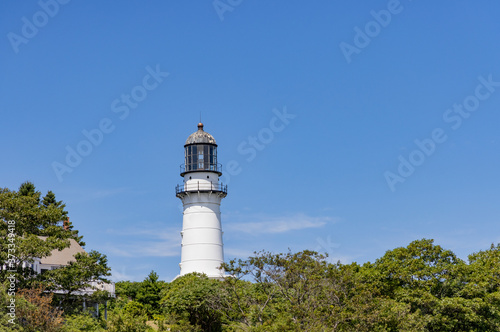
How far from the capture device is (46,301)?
106 ft

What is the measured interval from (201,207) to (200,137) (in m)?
6.59

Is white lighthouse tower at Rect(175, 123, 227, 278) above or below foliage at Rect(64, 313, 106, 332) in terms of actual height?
above

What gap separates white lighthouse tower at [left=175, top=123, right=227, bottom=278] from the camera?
57.0m

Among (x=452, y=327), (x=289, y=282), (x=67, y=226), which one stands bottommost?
(x=452, y=327)

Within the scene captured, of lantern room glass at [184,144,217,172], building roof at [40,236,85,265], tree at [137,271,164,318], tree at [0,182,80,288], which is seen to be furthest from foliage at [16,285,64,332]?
lantern room glass at [184,144,217,172]

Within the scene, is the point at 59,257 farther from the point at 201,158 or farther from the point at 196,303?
the point at 201,158

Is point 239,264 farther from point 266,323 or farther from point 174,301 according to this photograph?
point 174,301

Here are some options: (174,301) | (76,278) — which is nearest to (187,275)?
(174,301)

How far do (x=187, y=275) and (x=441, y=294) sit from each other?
23.3 metres

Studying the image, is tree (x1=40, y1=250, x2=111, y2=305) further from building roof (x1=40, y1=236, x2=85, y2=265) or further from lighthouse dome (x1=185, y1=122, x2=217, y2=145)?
lighthouse dome (x1=185, y1=122, x2=217, y2=145)

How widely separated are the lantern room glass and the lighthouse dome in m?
0.38

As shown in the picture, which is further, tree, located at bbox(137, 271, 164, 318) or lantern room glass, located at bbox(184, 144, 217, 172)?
lantern room glass, located at bbox(184, 144, 217, 172)

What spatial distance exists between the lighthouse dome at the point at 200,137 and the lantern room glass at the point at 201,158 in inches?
15.0

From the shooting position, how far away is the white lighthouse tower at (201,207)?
187ft
